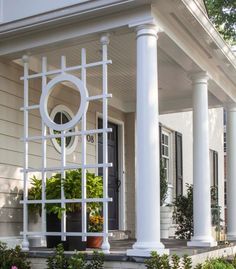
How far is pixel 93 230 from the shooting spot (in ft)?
23.3

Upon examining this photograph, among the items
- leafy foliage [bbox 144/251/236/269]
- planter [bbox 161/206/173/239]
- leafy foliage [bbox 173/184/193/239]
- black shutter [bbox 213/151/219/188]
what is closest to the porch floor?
leafy foliage [bbox 144/251/236/269]

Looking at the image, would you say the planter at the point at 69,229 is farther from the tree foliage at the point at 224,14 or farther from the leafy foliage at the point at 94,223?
the tree foliage at the point at 224,14

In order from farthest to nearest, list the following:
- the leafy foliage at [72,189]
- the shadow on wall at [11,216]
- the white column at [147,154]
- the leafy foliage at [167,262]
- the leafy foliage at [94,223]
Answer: the leafy foliage at [94,223]
the shadow on wall at [11,216]
the leafy foliage at [72,189]
the white column at [147,154]
the leafy foliage at [167,262]

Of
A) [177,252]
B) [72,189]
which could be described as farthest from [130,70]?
[177,252]

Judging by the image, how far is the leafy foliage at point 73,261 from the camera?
543cm

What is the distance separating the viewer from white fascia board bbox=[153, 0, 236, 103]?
618 centimetres

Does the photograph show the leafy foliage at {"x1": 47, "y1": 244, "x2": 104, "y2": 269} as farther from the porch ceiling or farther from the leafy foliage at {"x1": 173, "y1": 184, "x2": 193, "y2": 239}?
the leafy foliage at {"x1": 173, "y1": 184, "x2": 193, "y2": 239}

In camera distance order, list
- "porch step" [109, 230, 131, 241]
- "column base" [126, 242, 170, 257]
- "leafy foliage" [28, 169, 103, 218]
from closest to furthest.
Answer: "column base" [126, 242, 170, 257] → "leafy foliage" [28, 169, 103, 218] → "porch step" [109, 230, 131, 241]

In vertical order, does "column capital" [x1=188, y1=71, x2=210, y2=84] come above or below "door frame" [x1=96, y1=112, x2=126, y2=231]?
above

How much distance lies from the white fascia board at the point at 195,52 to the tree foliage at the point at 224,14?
16.7ft

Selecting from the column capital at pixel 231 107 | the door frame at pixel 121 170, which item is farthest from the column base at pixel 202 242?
the column capital at pixel 231 107

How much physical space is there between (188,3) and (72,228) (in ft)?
10.3

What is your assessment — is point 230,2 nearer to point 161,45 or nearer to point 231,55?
point 231,55

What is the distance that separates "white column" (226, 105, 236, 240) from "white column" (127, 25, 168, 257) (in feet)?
13.7
